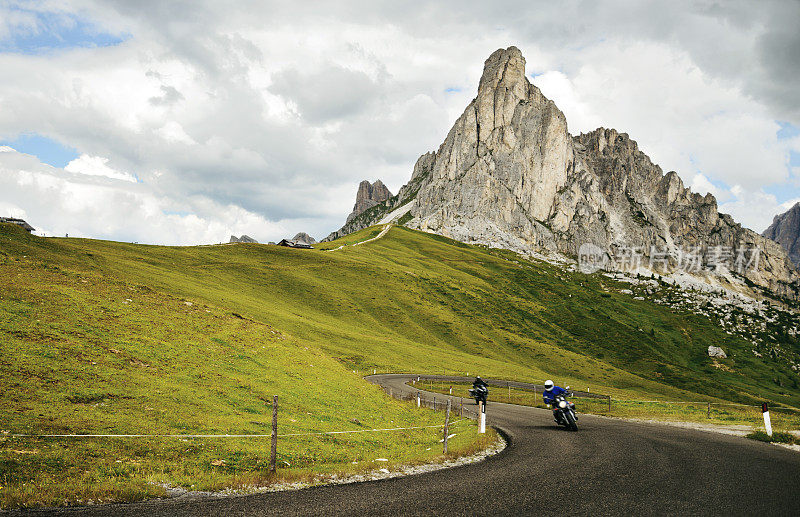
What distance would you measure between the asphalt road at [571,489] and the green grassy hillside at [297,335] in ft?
16.6

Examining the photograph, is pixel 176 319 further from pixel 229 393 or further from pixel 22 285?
pixel 229 393

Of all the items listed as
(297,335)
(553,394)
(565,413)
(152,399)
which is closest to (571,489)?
(565,413)

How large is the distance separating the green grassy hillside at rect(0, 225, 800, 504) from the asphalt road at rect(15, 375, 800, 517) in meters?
5.05

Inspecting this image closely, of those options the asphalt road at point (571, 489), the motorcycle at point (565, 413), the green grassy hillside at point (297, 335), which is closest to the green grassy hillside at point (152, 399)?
the green grassy hillside at point (297, 335)

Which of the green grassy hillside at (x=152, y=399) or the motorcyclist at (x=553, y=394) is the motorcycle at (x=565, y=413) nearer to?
the motorcyclist at (x=553, y=394)

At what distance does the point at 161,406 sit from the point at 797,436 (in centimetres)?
3199

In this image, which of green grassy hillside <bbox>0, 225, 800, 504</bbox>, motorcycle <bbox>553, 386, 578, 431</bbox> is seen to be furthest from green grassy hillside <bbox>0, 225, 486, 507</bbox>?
motorcycle <bbox>553, 386, 578, 431</bbox>

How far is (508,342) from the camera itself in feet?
360

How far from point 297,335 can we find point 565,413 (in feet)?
150

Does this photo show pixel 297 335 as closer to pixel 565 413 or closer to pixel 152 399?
pixel 152 399

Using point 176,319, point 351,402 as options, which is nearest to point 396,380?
point 351,402

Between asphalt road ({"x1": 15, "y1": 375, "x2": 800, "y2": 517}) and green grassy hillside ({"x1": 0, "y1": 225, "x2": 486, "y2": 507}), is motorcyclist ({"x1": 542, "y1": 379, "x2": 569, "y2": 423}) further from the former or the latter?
green grassy hillside ({"x1": 0, "y1": 225, "x2": 486, "y2": 507})

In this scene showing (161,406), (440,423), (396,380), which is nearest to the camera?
(161,406)

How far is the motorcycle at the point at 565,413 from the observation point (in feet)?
80.1
